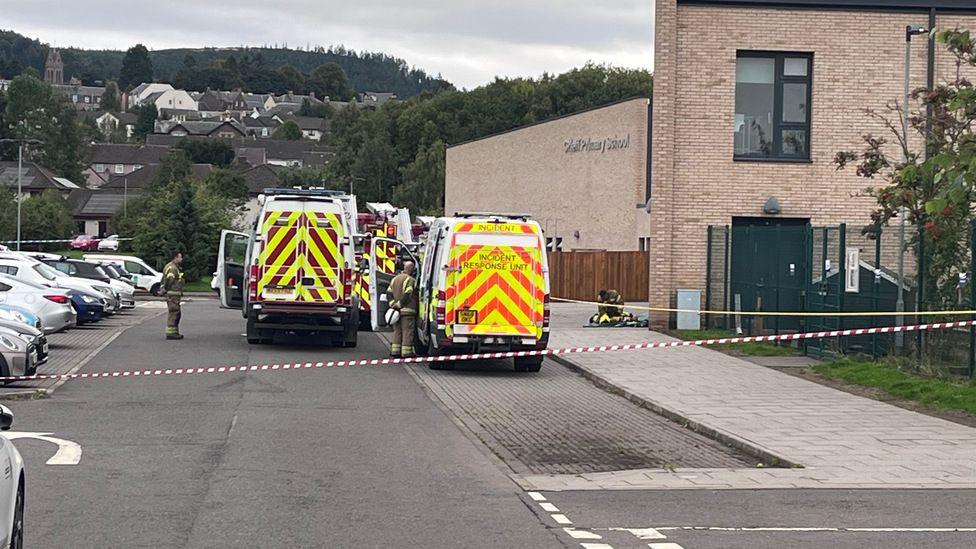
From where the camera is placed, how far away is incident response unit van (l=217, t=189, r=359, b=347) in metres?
26.0

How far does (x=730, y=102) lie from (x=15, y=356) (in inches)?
700

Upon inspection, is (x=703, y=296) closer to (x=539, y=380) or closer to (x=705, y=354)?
(x=705, y=354)

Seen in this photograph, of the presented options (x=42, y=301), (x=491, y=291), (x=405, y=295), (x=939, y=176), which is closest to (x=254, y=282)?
(x=405, y=295)

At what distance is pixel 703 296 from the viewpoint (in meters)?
31.1

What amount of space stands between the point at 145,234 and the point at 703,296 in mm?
42788

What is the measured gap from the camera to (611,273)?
48.7 m

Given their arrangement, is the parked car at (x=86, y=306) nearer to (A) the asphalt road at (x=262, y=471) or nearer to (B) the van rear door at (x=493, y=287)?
(B) the van rear door at (x=493, y=287)

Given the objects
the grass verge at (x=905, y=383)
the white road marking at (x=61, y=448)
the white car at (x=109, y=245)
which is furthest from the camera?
the white car at (x=109, y=245)

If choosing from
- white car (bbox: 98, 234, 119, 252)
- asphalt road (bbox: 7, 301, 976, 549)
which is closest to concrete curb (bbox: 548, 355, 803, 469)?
asphalt road (bbox: 7, 301, 976, 549)

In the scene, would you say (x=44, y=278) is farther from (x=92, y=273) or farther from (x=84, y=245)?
(x=84, y=245)

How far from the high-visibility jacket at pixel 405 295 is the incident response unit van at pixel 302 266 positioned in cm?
161

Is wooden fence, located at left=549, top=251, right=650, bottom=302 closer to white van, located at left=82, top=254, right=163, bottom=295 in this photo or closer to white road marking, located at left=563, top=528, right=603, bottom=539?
white van, located at left=82, top=254, right=163, bottom=295

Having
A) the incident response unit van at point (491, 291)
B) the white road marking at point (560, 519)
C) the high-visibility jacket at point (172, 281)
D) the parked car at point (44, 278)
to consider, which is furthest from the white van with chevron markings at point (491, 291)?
the white road marking at point (560, 519)

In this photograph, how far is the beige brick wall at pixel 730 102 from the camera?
100 feet
